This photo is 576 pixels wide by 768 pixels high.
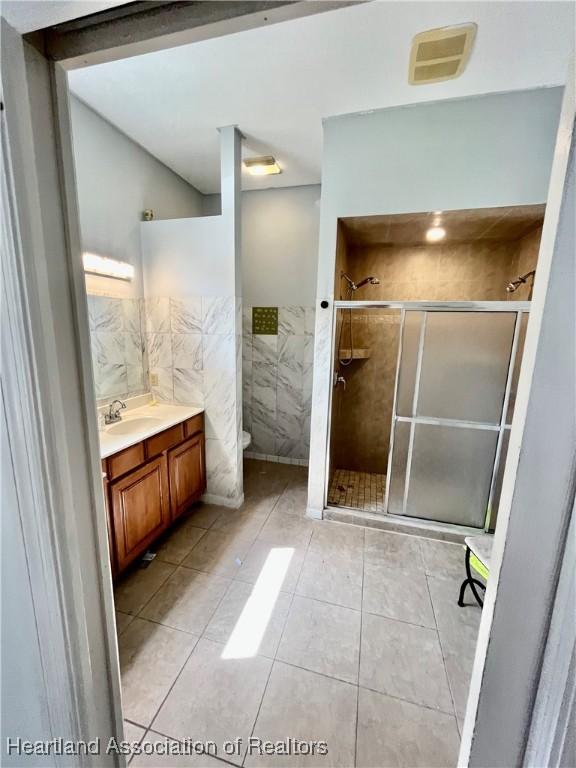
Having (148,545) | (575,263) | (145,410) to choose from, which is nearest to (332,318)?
(145,410)

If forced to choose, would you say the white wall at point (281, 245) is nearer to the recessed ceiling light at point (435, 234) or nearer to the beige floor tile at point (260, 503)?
the recessed ceiling light at point (435, 234)

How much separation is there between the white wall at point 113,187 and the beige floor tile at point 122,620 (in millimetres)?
2112

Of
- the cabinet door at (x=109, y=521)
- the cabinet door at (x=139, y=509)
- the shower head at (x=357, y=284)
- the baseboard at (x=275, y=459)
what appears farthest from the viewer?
the baseboard at (x=275, y=459)

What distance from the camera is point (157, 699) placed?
4.21ft

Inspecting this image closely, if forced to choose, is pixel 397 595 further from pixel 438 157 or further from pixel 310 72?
pixel 310 72

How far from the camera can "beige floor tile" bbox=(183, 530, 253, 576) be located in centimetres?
196

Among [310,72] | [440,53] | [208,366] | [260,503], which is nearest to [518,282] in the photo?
[440,53]

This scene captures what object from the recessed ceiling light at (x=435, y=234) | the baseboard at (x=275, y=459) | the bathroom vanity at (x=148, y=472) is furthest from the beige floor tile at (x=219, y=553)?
the recessed ceiling light at (x=435, y=234)

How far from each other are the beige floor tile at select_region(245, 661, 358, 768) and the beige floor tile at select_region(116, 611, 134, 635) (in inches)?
31.5

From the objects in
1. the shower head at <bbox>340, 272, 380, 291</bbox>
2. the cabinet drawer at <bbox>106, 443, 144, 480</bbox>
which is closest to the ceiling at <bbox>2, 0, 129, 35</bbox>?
the cabinet drawer at <bbox>106, 443, 144, 480</bbox>

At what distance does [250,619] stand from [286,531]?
0.74 meters

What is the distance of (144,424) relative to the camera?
2.25 m

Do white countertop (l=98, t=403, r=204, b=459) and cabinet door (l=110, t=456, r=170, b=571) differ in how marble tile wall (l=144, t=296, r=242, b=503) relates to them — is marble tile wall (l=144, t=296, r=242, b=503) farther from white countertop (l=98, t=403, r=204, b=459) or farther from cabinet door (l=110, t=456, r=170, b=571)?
cabinet door (l=110, t=456, r=170, b=571)

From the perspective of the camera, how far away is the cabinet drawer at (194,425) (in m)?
2.32
